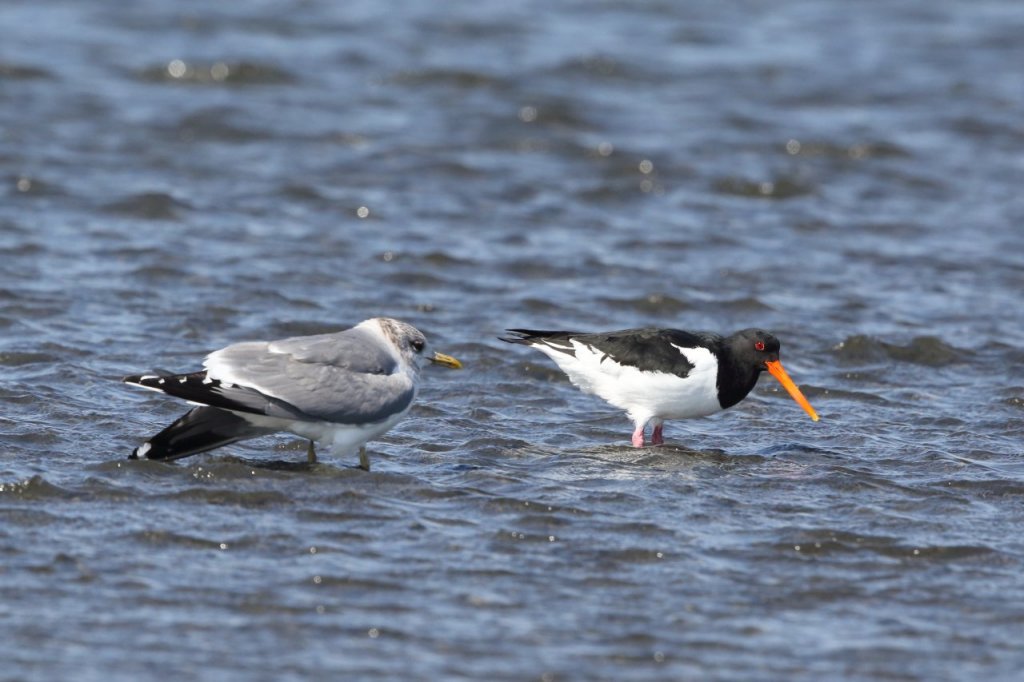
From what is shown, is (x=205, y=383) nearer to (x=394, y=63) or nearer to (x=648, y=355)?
(x=648, y=355)

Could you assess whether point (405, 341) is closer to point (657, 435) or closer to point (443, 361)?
point (443, 361)

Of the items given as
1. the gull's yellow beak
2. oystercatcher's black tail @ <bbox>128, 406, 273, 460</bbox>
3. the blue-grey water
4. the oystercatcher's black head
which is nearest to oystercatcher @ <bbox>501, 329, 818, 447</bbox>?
the oystercatcher's black head

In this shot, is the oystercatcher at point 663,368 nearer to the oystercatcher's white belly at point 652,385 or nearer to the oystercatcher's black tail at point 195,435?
the oystercatcher's white belly at point 652,385

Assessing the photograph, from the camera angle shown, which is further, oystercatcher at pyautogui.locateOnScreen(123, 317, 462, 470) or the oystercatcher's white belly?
the oystercatcher's white belly

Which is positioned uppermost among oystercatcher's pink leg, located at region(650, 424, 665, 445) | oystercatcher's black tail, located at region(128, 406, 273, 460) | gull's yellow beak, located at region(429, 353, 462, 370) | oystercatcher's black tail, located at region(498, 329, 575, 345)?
oystercatcher's black tail, located at region(498, 329, 575, 345)

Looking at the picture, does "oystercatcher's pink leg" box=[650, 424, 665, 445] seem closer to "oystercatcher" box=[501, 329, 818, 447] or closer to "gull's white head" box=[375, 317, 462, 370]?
"oystercatcher" box=[501, 329, 818, 447]

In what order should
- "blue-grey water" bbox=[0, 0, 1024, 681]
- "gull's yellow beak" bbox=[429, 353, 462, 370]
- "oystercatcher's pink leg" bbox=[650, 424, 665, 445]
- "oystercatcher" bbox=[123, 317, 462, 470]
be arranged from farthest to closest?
"oystercatcher's pink leg" bbox=[650, 424, 665, 445], "gull's yellow beak" bbox=[429, 353, 462, 370], "oystercatcher" bbox=[123, 317, 462, 470], "blue-grey water" bbox=[0, 0, 1024, 681]

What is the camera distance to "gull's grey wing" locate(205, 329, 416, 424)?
27.7 ft

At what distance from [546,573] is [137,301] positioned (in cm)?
605

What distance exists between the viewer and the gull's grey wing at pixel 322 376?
27.7 ft

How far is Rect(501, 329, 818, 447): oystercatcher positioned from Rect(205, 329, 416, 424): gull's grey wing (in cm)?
149

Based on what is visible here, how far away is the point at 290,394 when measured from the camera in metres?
8.45

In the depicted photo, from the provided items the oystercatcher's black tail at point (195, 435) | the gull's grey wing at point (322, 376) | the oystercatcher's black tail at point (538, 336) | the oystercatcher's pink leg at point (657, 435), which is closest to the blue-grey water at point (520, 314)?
the oystercatcher's black tail at point (195, 435)

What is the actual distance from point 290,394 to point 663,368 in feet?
8.43
